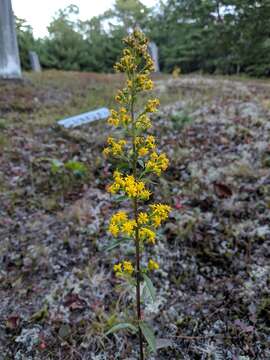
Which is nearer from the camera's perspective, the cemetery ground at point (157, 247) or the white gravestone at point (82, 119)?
the cemetery ground at point (157, 247)

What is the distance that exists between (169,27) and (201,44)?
446 cm

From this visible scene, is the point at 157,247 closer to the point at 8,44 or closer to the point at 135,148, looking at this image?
the point at 135,148

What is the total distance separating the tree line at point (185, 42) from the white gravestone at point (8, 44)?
206 centimetres

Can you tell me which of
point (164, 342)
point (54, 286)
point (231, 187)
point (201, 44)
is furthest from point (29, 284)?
point (201, 44)

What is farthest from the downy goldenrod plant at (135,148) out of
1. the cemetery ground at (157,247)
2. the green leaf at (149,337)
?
the cemetery ground at (157,247)

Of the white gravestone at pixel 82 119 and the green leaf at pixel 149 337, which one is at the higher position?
the white gravestone at pixel 82 119

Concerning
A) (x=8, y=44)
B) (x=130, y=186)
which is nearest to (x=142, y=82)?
(x=130, y=186)

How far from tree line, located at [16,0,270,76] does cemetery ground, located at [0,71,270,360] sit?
19.5 ft

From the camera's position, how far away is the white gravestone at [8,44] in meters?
8.62

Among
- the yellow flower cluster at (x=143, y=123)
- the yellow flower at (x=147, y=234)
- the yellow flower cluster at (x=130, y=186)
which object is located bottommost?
the yellow flower at (x=147, y=234)

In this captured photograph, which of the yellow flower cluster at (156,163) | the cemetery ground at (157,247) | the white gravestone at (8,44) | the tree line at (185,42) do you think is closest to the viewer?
the yellow flower cluster at (156,163)

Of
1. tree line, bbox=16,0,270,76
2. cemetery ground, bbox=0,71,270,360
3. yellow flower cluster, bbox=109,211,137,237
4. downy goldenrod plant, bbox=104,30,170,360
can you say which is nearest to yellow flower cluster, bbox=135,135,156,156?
downy goldenrod plant, bbox=104,30,170,360

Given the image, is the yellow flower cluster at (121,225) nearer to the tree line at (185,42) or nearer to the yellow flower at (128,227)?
the yellow flower at (128,227)

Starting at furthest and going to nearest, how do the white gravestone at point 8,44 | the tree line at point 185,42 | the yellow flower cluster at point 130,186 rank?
1. the tree line at point 185,42
2. the white gravestone at point 8,44
3. the yellow flower cluster at point 130,186
